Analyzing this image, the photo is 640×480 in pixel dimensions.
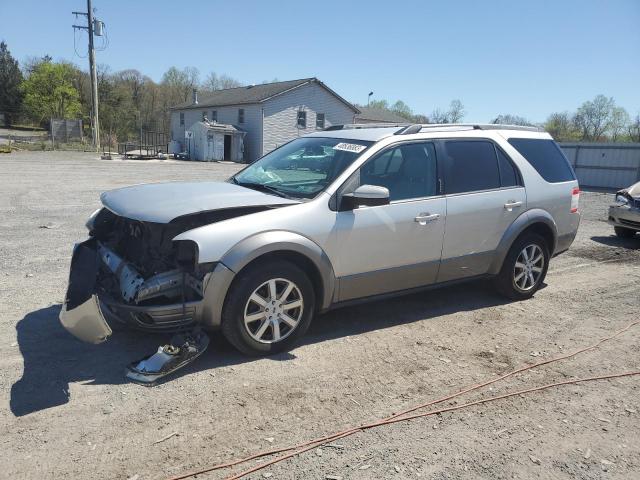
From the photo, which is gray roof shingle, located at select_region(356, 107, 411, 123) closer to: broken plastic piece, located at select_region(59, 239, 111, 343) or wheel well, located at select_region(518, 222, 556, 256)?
wheel well, located at select_region(518, 222, 556, 256)

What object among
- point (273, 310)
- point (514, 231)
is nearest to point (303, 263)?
point (273, 310)

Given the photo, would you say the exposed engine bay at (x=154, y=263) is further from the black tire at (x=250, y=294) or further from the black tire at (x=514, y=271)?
the black tire at (x=514, y=271)

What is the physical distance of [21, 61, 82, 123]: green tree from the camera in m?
63.7

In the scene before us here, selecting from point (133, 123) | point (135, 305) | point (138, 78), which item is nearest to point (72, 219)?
point (135, 305)

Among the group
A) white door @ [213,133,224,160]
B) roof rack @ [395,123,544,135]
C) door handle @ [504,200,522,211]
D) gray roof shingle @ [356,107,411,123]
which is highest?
gray roof shingle @ [356,107,411,123]

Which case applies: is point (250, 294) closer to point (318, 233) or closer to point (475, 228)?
point (318, 233)

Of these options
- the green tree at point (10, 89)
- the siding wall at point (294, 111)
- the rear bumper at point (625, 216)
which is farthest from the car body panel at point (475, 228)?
the green tree at point (10, 89)

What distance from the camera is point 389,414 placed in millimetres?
3332

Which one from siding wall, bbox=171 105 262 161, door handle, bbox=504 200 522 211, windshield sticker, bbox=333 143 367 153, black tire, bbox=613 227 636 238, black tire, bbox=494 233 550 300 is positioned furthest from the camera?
siding wall, bbox=171 105 262 161

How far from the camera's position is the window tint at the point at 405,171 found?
455 centimetres

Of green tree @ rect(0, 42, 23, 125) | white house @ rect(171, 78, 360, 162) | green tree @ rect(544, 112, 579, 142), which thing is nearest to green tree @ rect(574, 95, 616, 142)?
green tree @ rect(544, 112, 579, 142)

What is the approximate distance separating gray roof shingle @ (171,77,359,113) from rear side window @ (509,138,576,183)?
3645 cm

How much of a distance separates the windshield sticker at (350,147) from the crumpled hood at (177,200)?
85cm

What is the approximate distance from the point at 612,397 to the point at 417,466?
1.88 meters
